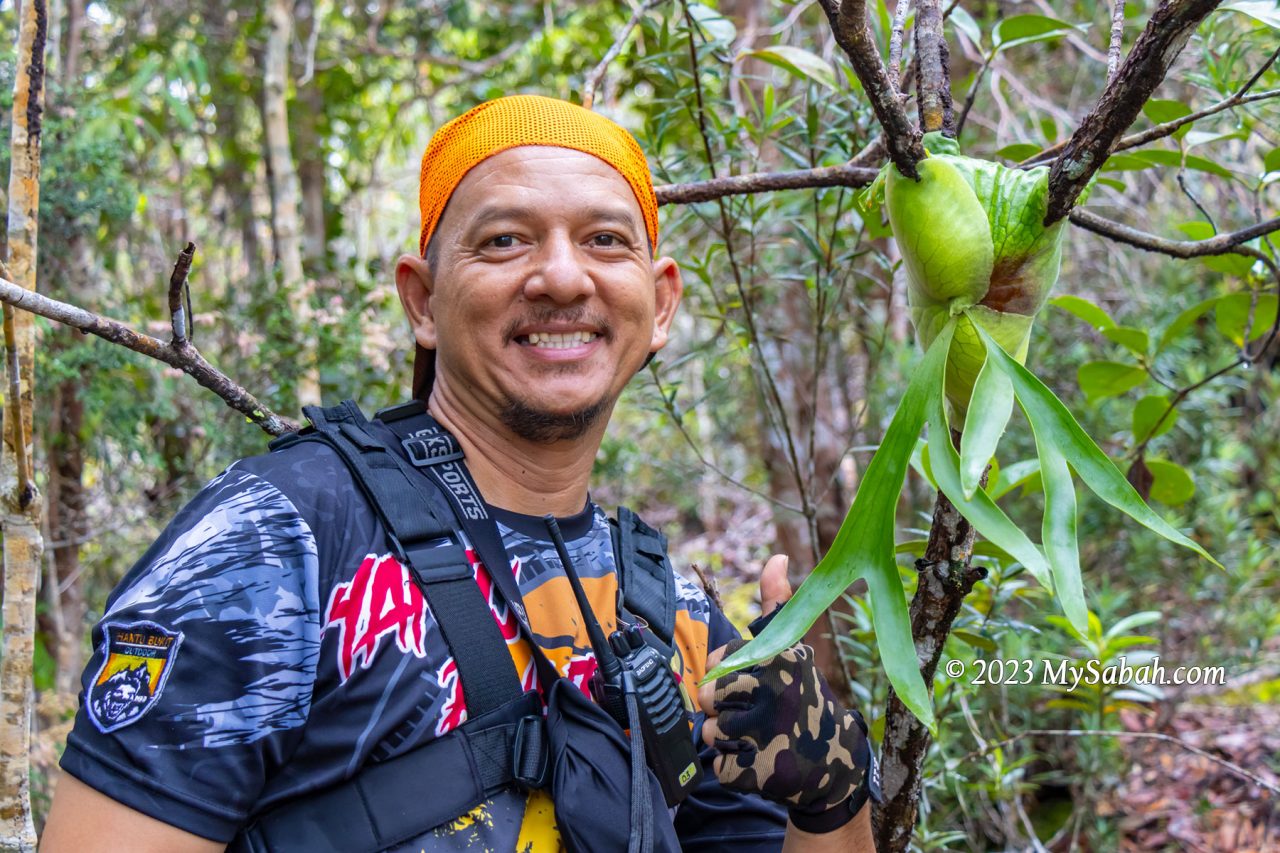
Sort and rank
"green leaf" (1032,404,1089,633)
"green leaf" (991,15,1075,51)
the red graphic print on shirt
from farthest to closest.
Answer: "green leaf" (991,15,1075,51), the red graphic print on shirt, "green leaf" (1032,404,1089,633)

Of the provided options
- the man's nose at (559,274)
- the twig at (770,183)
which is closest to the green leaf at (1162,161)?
the twig at (770,183)

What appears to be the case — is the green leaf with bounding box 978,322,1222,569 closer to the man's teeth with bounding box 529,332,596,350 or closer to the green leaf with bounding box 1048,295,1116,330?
the man's teeth with bounding box 529,332,596,350

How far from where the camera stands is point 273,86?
363 cm

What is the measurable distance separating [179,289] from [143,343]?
0.18 metres

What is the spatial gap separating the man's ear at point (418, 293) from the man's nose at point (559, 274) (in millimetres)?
233

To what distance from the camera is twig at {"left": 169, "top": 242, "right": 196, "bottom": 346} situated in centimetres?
114

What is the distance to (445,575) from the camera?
1271 millimetres

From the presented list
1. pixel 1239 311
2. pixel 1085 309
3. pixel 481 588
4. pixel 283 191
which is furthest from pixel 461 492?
pixel 283 191

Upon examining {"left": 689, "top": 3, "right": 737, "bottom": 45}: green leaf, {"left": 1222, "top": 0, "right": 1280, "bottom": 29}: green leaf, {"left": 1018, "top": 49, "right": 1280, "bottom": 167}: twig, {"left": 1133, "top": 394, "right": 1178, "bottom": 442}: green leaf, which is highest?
{"left": 689, "top": 3, "right": 737, "bottom": 45}: green leaf

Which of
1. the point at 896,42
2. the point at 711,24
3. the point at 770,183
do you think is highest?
the point at 711,24

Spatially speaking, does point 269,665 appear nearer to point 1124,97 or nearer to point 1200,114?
point 1124,97

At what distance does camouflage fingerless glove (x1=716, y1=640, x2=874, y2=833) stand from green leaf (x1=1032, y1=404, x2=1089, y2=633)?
438 mm

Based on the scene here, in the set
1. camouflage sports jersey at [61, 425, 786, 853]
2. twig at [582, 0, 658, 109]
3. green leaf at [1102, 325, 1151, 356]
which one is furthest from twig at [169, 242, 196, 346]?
green leaf at [1102, 325, 1151, 356]

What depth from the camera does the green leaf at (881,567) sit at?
1095mm
